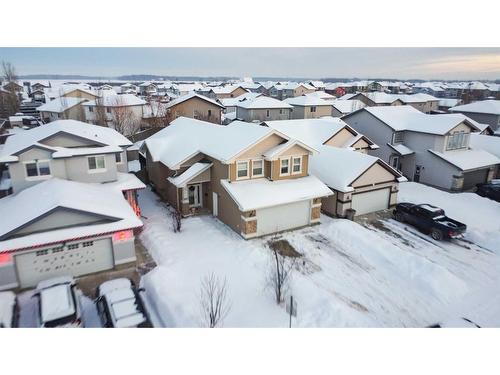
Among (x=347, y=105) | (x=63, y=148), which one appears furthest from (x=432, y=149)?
(x=347, y=105)

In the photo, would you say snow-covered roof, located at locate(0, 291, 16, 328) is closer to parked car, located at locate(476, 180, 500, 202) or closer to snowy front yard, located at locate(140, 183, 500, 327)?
snowy front yard, located at locate(140, 183, 500, 327)

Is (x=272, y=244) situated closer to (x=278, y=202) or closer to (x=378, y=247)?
(x=278, y=202)

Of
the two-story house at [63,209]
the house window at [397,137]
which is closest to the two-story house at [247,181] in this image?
the two-story house at [63,209]

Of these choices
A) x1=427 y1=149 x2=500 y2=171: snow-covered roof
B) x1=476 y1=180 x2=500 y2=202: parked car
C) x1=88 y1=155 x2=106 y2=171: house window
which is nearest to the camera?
x1=88 y1=155 x2=106 y2=171: house window

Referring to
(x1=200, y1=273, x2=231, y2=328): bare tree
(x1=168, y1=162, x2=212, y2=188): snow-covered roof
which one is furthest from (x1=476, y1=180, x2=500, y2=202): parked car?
(x1=200, y1=273, x2=231, y2=328): bare tree

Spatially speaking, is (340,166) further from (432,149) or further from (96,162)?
(96,162)

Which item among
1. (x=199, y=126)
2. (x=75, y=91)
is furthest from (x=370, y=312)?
(x=75, y=91)
